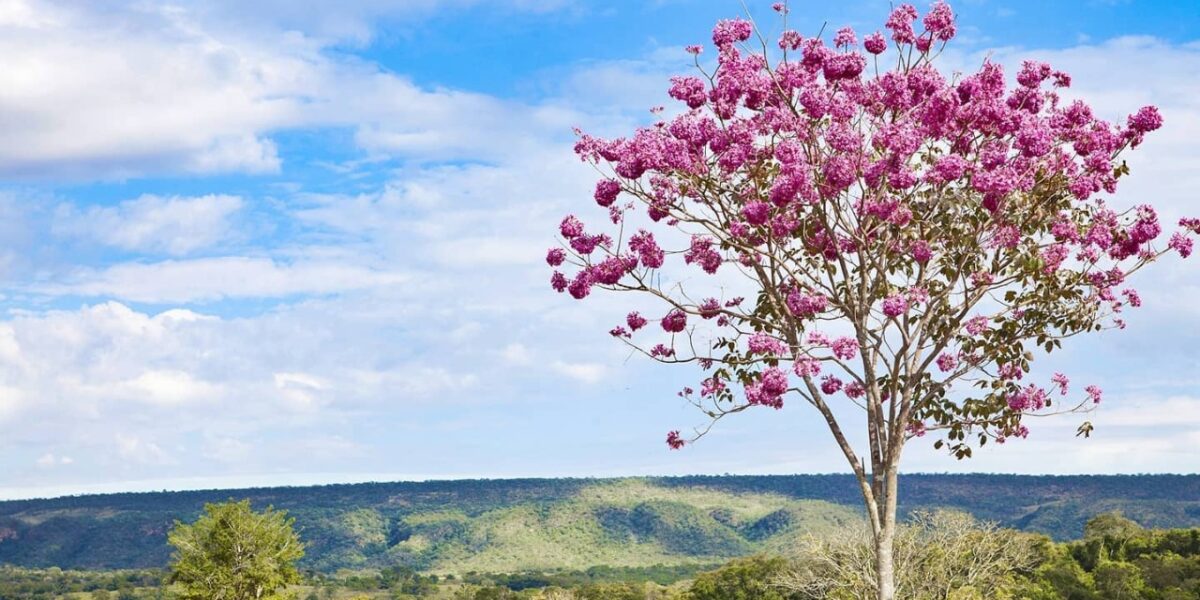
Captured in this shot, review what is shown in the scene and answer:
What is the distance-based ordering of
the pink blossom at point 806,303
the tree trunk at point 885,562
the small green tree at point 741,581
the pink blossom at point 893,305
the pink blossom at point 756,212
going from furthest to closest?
the small green tree at point 741,581 < the tree trunk at point 885,562 < the pink blossom at point 806,303 < the pink blossom at point 756,212 < the pink blossom at point 893,305

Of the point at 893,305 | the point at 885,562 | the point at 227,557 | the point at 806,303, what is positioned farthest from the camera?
the point at 227,557

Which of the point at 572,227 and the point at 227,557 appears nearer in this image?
the point at 572,227

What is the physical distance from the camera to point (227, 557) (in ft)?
220

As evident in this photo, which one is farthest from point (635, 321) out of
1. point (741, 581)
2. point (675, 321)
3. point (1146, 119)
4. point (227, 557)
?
point (741, 581)

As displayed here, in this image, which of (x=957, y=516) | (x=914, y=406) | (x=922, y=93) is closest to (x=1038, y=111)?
(x=922, y=93)

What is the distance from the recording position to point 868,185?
18234mm

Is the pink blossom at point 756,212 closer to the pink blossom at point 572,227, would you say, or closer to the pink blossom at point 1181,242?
the pink blossom at point 572,227

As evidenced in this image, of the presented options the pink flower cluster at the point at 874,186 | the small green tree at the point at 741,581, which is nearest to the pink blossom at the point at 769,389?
the pink flower cluster at the point at 874,186

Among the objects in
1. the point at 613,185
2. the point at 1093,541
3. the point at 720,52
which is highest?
the point at 720,52

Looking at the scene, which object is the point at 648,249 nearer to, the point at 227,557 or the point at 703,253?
the point at 703,253

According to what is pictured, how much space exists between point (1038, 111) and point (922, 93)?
181cm

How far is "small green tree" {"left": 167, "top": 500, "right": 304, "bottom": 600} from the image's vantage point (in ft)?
218

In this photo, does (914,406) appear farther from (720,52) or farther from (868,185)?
(720,52)

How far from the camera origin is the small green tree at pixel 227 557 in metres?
66.5
